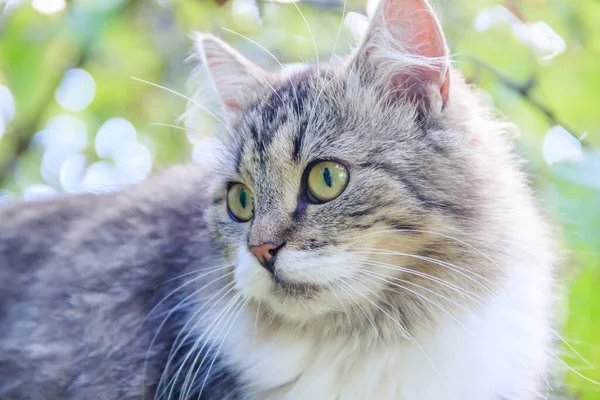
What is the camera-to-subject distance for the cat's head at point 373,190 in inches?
48.8

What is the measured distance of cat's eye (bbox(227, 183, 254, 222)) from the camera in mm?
1492

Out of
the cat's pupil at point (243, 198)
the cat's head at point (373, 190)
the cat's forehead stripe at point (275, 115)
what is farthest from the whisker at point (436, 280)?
the cat's pupil at point (243, 198)

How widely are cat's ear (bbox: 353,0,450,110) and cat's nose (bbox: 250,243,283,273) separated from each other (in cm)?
48

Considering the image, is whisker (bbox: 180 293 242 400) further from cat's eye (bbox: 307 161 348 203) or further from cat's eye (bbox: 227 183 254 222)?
cat's eye (bbox: 307 161 348 203)

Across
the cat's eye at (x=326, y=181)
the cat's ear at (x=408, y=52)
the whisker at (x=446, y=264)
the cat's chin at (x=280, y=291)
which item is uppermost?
the cat's ear at (x=408, y=52)

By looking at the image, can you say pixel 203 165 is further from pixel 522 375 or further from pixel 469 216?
pixel 522 375

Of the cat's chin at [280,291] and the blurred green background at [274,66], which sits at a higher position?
the blurred green background at [274,66]

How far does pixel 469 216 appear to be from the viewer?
1.32 m

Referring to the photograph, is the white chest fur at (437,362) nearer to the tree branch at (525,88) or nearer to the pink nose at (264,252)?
the pink nose at (264,252)

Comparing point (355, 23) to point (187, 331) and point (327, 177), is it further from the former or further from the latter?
point (187, 331)

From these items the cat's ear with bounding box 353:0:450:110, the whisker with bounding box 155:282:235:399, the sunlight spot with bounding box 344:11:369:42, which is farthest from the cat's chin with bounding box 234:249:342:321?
the sunlight spot with bounding box 344:11:369:42

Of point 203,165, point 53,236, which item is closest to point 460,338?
point 203,165

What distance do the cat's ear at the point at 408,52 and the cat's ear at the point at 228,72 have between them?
0.39 meters

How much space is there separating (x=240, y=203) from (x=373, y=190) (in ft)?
1.31
